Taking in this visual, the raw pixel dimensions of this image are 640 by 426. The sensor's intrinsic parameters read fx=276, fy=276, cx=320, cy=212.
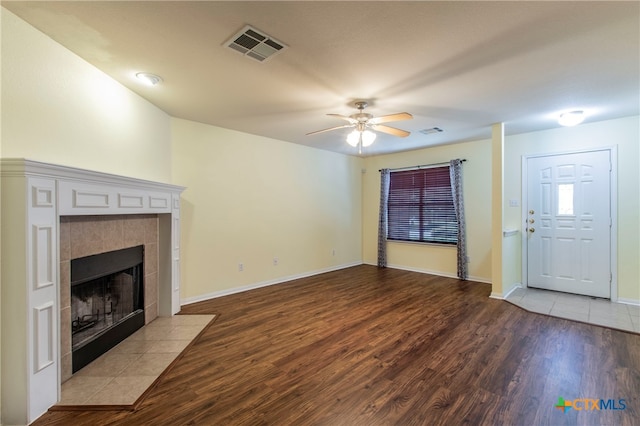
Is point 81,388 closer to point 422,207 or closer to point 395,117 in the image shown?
point 395,117

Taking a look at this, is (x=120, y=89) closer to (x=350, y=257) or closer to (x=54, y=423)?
(x=54, y=423)

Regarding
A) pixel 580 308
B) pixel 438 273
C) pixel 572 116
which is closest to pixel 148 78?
pixel 572 116

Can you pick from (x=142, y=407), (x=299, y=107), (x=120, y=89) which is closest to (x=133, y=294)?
(x=142, y=407)

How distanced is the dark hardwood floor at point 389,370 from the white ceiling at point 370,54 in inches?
98.9

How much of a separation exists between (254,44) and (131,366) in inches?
108

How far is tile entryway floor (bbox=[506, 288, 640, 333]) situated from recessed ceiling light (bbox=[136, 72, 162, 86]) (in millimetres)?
4998

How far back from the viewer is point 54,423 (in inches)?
66.8

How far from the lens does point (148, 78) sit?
8.43 ft

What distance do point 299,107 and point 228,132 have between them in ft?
4.89

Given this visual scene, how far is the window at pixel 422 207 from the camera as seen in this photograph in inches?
210

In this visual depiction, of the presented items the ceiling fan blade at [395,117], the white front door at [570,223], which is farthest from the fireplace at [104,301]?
the white front door at [570,223]

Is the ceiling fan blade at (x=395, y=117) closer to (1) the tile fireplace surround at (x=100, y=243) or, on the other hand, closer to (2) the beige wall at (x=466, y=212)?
(1) the tile fireplace surround at (x=100, y=243)

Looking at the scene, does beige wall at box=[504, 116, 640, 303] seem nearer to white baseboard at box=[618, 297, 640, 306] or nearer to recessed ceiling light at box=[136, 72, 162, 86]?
white baseboard at box=[618, 297, 640, 306]

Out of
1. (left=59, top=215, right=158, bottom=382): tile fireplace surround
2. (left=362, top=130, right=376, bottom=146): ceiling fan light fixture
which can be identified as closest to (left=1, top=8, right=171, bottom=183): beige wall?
(left=59, top=215, right=158, bottom=382): tile fireplace surround
